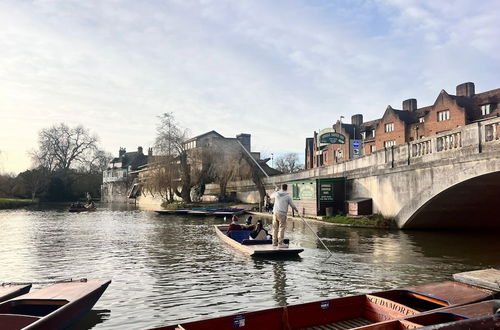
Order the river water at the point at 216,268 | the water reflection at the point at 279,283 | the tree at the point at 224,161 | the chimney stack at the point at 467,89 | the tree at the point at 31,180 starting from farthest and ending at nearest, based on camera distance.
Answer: the tree at the point at 31,180 → the chimney stack at the point at 467,89 → the tree at the point at 224,161 → the water reflection at the point at 279,283 → the river water at the point at 216,268

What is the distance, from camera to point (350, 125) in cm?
5662

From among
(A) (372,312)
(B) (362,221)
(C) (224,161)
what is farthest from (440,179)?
(C) (224,161)

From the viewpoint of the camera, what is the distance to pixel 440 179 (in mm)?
16844

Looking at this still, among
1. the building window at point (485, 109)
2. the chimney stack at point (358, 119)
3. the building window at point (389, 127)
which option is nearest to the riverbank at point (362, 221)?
the building window at point (485, 109)

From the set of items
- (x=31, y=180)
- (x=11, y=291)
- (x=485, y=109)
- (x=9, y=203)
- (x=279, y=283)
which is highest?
(x=485, y=109)

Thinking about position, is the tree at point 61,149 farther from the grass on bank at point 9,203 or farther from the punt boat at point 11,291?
the punt boat at point 11,291

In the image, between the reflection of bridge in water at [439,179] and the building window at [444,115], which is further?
the building window at [444,115]

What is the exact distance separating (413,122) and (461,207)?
2776 centimetres

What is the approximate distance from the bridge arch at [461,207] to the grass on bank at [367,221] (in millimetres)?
906

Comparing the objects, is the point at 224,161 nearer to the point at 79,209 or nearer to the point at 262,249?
the point at 79,209

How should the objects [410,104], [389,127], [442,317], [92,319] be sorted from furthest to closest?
1. [410,104]
2. [389,127]
3. [92,319]
4. [442,317]

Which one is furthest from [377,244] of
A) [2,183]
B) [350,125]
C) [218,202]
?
[2,183]

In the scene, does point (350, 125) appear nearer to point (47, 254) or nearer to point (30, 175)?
point (47, 254)

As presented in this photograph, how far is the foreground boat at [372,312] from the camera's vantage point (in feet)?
16.9
